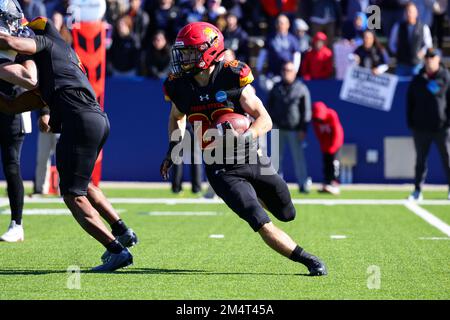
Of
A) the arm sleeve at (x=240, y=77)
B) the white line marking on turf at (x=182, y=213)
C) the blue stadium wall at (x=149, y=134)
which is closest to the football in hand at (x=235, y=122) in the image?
the arm sleeve at (x=240, y=77)

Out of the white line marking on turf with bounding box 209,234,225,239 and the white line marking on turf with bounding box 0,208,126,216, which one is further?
the white line marking on turf with bounding box 0,208,126,216

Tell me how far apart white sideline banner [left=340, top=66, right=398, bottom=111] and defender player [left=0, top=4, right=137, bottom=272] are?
34.6ft

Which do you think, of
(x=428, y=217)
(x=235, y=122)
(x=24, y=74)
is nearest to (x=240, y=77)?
(x=235, y=122)

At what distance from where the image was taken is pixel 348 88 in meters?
17.9

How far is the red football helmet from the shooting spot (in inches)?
290

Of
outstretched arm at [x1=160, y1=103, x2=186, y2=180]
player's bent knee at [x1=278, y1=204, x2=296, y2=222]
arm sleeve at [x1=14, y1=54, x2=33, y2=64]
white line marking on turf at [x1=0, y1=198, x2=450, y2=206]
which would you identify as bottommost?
white line marking on turf at [x1=0, y1=198, x2=450, y2=206]

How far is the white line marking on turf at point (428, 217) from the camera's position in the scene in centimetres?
1088

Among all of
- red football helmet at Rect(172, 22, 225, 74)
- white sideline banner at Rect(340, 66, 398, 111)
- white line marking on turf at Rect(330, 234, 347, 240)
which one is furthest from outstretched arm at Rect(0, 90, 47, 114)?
white sideline banner at Rect(340, 66, 398, 111)

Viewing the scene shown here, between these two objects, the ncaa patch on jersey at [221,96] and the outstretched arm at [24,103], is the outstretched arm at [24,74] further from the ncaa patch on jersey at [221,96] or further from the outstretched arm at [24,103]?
the ncaa patch on jersey at [221,96]

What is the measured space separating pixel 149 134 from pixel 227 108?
36.1 ft

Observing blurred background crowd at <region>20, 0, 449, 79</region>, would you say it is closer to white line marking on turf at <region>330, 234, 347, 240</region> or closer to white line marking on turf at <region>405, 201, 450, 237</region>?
white line marking on turf at <region>405, 201, 450, 237</region>

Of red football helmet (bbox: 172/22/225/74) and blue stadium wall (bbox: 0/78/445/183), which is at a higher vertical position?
red football helmet (bbox: 172/22/225/74)

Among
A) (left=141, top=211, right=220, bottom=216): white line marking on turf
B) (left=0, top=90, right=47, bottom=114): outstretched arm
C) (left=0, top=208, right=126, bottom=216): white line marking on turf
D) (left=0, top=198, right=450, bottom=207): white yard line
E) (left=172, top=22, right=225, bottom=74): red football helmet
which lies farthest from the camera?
(left=0, top=198, right=450, bottom=207): white yard line

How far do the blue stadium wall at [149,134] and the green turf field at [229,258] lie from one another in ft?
16.0
